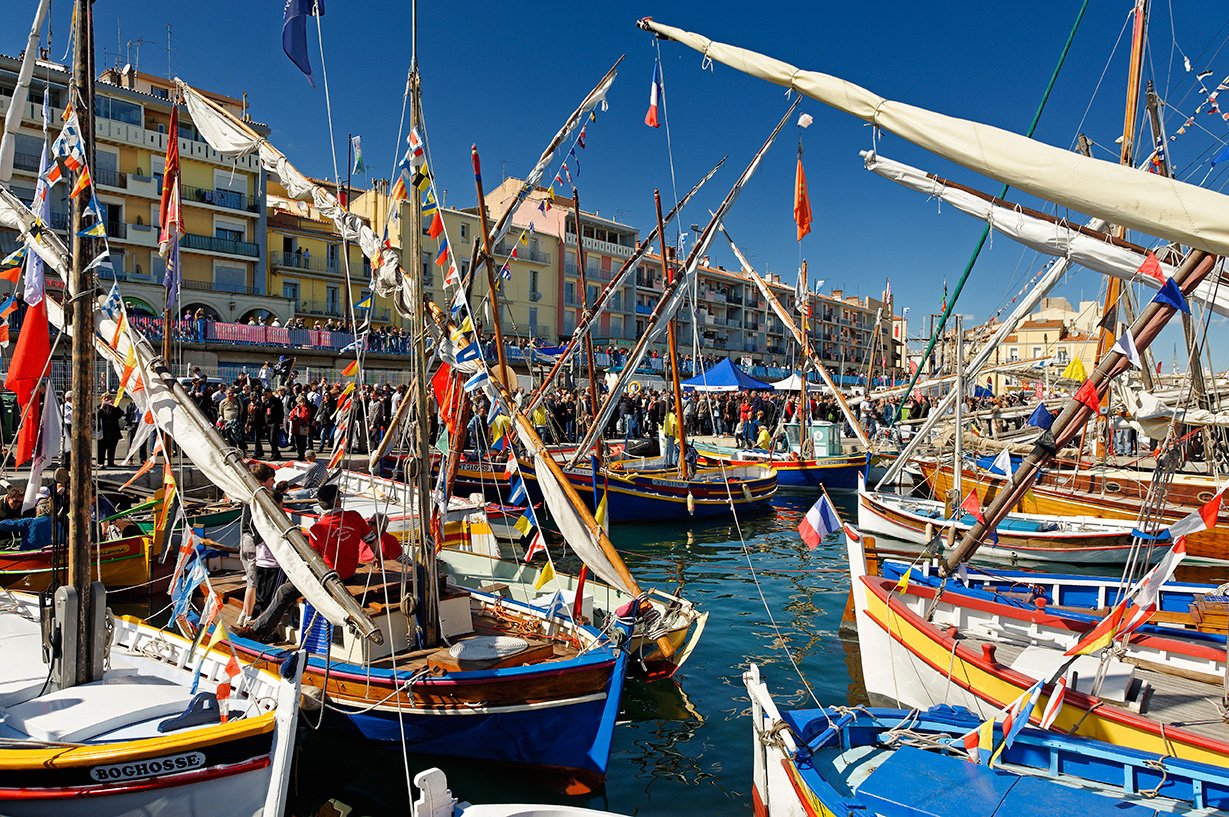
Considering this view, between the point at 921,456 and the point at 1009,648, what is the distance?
21.9m

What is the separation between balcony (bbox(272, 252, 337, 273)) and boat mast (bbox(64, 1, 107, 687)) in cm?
4888

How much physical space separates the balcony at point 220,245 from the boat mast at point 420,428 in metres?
44.4

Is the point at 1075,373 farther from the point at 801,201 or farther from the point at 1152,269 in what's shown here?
the point at 1152,269

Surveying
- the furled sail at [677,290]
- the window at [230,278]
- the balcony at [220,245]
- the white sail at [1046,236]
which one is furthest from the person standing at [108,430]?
the window at [230,278]

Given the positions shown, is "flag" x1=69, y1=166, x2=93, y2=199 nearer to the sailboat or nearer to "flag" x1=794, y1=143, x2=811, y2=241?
the sailboat

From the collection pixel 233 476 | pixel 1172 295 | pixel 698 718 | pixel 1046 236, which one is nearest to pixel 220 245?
pixel 233 476

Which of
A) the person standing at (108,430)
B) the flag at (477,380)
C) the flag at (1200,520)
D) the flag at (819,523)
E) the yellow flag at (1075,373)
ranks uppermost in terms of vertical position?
the yellow flag at (1075,373)

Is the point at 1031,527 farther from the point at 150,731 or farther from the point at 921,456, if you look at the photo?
the point at 150,731

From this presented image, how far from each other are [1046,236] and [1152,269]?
3.50 ft

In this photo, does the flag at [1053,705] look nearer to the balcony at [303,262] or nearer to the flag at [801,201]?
the flag at [801,201]

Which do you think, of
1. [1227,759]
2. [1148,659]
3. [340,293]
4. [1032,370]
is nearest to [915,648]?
[1148,659]

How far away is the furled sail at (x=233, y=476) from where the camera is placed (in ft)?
24.4

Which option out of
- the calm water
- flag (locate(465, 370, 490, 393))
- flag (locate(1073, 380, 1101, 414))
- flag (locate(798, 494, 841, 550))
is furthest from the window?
flag (locate(1073, 380, 1101, 414))

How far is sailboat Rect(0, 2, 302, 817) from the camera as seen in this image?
6422 mm
